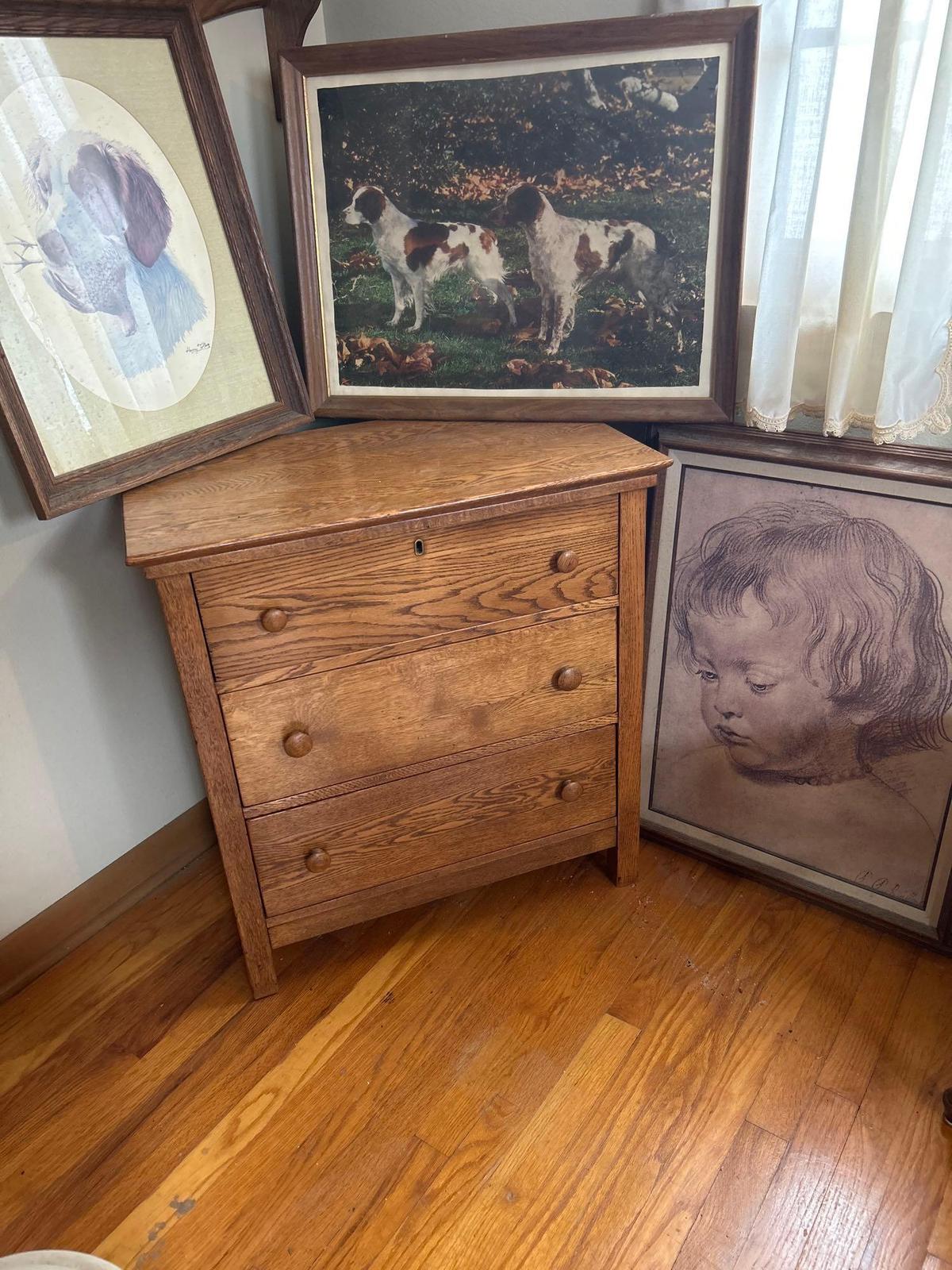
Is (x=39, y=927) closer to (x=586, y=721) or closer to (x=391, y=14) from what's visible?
(x=586, y=721)

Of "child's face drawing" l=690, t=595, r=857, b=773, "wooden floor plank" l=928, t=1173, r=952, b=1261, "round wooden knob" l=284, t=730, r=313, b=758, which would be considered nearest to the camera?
"wooden floor plank" l=928, t=1173, r=952, b=1261

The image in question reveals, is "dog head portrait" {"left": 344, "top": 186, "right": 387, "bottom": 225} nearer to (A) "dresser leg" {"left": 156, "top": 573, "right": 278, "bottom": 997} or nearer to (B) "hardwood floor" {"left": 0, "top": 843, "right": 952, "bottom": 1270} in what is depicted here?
(A) "dresser leg" {"left": 156, "top": 573, "right": 278, "bottom": 997}

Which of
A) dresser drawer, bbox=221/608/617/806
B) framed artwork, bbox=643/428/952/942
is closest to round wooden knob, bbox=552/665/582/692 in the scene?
dresser drawer, bbox=221/608/617/806

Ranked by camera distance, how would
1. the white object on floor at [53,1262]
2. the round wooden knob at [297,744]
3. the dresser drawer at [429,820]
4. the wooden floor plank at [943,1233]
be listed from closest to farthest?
the white object on floor at [53,1262] → the wooden floor plank at [943,1233] → the round wooden knob at [297,744] → the dresser drawer at [429,820]

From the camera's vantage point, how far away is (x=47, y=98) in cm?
126

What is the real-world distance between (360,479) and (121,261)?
0.48 m

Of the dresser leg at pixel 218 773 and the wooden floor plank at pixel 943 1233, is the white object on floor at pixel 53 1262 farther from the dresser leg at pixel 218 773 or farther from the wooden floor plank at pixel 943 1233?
the wooden floor plank at pixel 943 1233

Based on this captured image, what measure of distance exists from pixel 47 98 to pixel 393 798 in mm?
1125

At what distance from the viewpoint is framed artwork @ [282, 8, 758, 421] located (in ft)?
4.58

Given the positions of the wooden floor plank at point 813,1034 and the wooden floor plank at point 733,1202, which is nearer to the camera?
the wooden floor plank at point 733,1202

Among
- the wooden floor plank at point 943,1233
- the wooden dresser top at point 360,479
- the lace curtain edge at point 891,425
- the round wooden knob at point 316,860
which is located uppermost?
the lace curtain edge at point 891,425

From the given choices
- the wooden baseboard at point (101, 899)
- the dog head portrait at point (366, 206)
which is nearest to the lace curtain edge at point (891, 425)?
the dog head portrait at point (366, 206)

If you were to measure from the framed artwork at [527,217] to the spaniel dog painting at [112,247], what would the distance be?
0.82 feet

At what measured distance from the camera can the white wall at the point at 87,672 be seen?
148cm
